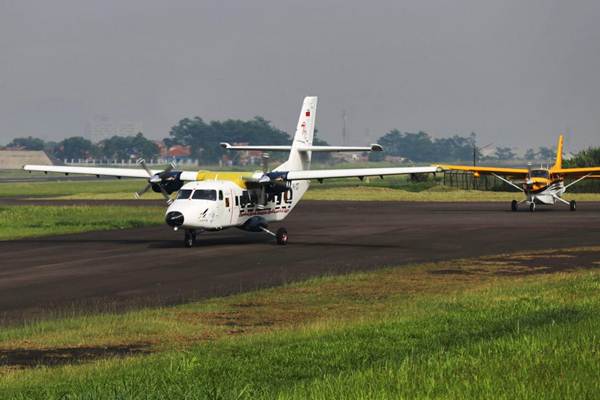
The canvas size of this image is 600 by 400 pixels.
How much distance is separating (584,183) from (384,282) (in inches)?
2898

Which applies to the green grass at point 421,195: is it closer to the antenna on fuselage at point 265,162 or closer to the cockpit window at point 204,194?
the antenna on fuselage at point 265,162

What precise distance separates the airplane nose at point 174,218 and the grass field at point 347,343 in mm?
10412

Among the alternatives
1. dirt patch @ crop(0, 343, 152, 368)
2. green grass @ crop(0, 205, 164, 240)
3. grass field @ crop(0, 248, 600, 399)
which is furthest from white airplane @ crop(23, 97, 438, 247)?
dirt patch @ crop(0, 343, 152, 368)

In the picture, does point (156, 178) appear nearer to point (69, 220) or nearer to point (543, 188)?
point (69, 220)

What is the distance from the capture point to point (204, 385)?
12953mm

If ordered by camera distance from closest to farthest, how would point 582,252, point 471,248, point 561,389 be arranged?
point 561,389 → point 582,252 → point 471,248

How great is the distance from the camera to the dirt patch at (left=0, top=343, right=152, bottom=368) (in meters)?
16.2

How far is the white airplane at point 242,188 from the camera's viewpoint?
3812cm

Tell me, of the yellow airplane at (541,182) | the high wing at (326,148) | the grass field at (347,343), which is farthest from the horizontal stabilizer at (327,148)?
the yellow airplane at (541,182)

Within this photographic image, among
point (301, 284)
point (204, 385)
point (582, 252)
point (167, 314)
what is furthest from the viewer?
point (582, 252)

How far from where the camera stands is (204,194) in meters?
38.5

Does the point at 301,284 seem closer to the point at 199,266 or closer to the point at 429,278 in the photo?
the point at 429,278

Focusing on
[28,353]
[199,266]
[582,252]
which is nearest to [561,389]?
[28,353]

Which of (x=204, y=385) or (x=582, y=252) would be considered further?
(x=582, y=252)
